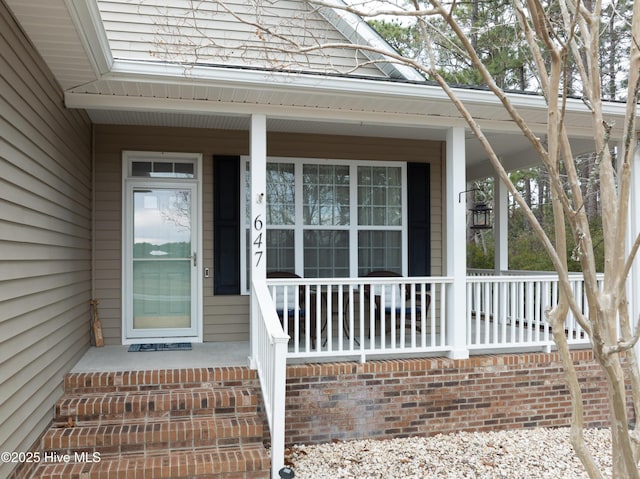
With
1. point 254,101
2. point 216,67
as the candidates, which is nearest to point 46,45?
point 216,67

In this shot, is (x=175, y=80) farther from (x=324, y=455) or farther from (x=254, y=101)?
(x=324, y=455)

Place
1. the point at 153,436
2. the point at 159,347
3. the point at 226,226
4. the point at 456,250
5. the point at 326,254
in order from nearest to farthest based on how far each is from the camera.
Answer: the point at 153,436 < the point at 456,250 < the point at 159,347 < the point at 226,226 < the point at 326,254

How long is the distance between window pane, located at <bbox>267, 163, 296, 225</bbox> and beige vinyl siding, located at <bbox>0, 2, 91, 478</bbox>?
2143 mm

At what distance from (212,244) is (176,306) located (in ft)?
2.67

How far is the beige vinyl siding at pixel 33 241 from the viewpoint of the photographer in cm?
295

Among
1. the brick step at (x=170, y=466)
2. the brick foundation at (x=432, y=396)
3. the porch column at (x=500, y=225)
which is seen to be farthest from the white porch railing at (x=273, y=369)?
the porch column at (x=500, y=225)

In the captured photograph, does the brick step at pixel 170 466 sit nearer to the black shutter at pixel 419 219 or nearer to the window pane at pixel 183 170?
the window pane at pixel 183 170

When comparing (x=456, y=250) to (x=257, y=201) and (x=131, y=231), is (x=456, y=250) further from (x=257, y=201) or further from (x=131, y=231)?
(x=131, y=231)

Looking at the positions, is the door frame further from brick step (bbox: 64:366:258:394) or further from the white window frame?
brick step (bbox: 64:366:258:394)

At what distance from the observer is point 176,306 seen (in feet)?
19.3

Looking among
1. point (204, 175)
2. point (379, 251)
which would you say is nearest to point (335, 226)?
point (379, 251)

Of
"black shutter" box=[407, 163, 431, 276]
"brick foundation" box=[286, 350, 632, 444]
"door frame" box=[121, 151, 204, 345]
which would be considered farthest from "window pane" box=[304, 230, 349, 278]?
"brick foundation" box=[286, 350, 632, 444]

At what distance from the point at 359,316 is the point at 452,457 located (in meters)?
1.76

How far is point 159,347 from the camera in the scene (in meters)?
5.46
